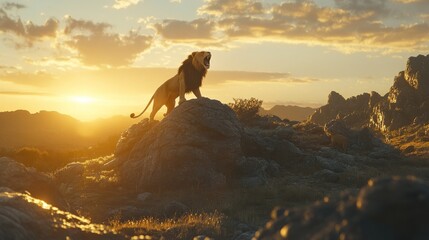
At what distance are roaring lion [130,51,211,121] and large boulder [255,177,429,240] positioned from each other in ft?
56.8

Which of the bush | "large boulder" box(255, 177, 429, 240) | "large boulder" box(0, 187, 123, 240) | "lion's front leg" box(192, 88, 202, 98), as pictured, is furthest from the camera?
the bush

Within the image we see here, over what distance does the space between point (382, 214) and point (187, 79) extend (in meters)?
17.7

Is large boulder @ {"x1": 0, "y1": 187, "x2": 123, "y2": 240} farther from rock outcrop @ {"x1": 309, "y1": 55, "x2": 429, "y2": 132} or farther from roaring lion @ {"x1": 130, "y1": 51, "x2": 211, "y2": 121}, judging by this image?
rock outcrop @ {"x1": 309, "y1": 55, "x2": 429, "y2": 132}

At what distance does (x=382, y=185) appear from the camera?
2520 mm

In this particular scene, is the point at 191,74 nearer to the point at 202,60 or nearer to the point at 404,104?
the point at 202,60

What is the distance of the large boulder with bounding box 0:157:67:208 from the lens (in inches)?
392

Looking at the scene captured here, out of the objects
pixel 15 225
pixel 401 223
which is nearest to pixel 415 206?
pixel 401 223

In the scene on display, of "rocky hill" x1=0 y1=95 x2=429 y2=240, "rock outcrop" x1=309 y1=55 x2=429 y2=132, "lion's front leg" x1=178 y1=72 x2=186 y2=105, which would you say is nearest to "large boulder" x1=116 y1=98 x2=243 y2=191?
"rocky hill" x1=0 y1=95 x2=429 y2=240

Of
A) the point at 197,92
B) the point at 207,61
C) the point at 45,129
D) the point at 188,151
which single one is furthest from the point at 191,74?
the point at 45,129

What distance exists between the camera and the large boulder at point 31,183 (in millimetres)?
9969

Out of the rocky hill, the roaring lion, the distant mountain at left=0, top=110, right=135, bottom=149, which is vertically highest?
the roaring lion

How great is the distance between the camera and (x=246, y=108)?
33.1 metres

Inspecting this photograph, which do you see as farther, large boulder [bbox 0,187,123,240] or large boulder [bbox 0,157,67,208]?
large boulder [bbox 0,157,67,208]

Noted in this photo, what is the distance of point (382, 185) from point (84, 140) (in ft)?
494
